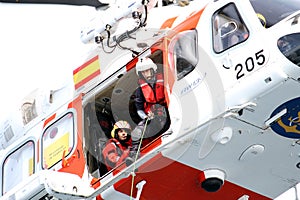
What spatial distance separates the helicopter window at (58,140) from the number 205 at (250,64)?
2.39 metres

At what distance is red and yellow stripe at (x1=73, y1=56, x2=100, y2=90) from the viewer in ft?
42.9

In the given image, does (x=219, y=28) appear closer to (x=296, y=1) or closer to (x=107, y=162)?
(x=296, y=1)

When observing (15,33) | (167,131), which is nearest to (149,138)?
(167,131)

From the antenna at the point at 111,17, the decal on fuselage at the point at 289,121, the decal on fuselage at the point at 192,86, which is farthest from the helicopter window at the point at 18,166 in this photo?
the decal on fuselage at the point at 289,121

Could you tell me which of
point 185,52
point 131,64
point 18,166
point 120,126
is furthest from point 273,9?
point 18,166

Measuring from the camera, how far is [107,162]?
12398 mm

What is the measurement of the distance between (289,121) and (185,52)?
134cm

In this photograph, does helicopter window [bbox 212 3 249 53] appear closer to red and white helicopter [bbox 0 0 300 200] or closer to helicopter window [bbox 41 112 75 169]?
red and white helicopter [bbox 0 0 300 200]

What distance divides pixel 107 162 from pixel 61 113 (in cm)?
109

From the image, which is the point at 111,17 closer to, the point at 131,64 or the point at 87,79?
the point at 131,64

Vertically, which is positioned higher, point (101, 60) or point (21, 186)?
point (101, 60)

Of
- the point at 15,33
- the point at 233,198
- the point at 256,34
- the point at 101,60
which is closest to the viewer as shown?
the point at 256,34

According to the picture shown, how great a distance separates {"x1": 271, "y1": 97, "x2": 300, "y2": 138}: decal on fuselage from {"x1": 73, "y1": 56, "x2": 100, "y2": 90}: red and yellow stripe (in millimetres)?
2539

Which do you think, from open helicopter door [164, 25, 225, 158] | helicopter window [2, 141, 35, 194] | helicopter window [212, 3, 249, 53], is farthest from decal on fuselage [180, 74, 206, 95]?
helicopter window [2, 141, 35, 194]
